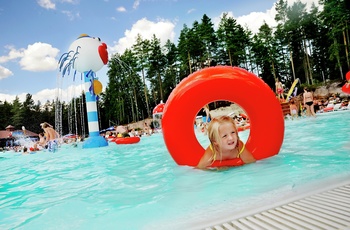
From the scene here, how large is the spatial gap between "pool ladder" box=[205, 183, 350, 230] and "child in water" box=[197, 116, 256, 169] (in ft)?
4.29

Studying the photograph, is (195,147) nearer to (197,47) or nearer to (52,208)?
(52,208)

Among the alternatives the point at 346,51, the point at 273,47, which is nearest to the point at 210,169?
the point at 346,51

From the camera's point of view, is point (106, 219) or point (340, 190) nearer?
point (340, 190)

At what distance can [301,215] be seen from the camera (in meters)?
1.39

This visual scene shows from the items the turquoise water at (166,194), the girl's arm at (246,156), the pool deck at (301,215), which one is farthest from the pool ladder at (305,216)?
the girl's arm at (246,156)

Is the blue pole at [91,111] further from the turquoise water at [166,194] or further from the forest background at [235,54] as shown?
the forest background at [235,54]

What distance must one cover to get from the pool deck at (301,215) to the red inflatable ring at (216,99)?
1.56 metres

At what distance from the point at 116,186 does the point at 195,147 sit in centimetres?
103

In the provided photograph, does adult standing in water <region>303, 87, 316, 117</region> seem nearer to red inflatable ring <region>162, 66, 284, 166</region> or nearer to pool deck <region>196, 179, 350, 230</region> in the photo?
red inflatable ring <region>162, 66, 284, 166</region>

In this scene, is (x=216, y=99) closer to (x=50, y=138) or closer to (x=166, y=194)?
(x=166, y=194)

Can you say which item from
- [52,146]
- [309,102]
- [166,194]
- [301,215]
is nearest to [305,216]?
[301,215]

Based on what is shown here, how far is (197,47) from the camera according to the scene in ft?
98.6

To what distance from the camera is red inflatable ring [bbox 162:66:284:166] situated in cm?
310

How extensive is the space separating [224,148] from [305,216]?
1.64 m
